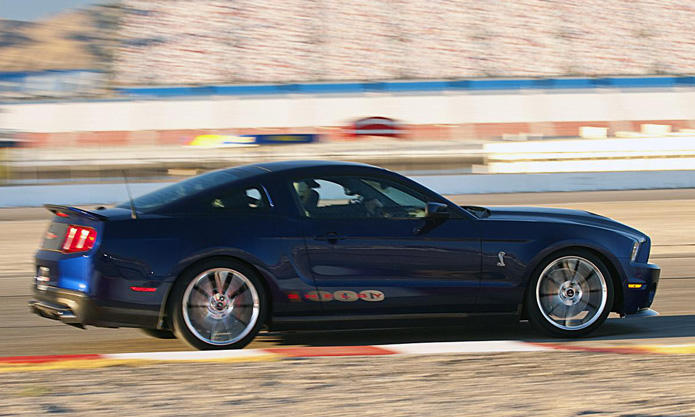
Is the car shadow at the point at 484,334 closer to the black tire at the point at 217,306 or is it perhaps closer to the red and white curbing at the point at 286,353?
the red and white curbing at the point at 286,353

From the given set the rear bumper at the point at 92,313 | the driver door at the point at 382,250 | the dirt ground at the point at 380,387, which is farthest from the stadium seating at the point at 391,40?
the dirt ground at the point at 380,387

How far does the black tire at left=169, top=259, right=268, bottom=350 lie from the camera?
5.65m

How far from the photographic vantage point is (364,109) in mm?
39844

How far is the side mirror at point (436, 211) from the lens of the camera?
600 centimetres

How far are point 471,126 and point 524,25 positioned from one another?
935 inches

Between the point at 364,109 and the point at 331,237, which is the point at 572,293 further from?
the point at 364,109

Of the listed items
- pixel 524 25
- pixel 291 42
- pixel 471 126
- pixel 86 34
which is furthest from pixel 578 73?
pixel 86 34

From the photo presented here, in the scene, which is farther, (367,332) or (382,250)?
(367,332)

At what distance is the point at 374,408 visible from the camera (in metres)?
4.37

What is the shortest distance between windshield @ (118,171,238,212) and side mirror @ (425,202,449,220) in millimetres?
1318

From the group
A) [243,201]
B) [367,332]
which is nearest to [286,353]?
[243,201]

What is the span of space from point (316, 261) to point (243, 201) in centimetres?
63

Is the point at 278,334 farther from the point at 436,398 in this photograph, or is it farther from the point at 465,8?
the point at 465,8

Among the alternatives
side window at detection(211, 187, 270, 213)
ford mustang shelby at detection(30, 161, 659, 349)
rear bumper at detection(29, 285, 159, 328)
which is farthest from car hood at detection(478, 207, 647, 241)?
rear bumper at detection(29, 285, 159, 328)
